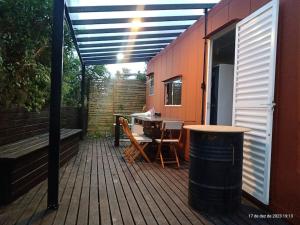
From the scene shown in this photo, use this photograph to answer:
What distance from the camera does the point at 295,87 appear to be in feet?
9.26

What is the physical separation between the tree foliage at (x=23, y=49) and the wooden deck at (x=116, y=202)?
4.41ft

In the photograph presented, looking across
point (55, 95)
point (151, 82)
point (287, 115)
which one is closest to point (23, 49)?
point (55, 95)

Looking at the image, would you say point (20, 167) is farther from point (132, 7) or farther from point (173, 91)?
point (173, 91)

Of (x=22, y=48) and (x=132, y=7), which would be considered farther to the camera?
(x=132, y=7)

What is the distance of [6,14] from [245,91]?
3.28 metres

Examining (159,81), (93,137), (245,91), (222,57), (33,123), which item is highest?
(222,57)

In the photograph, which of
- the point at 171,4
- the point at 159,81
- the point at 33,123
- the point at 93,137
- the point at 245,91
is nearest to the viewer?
the point at 245,91

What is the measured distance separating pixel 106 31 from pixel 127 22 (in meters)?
0.66

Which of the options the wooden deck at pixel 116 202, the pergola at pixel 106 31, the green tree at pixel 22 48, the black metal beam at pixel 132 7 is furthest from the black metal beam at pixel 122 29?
the wooden deck at pixel 116 202

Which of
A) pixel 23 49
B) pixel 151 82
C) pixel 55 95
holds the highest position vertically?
pixel 151 82

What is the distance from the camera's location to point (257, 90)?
133 inches

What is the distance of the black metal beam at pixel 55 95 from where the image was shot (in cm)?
304

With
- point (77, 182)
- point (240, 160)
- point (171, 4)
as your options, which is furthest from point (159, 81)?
point (240, 160)

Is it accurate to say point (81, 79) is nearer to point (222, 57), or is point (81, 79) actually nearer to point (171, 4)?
point (222, 57)
